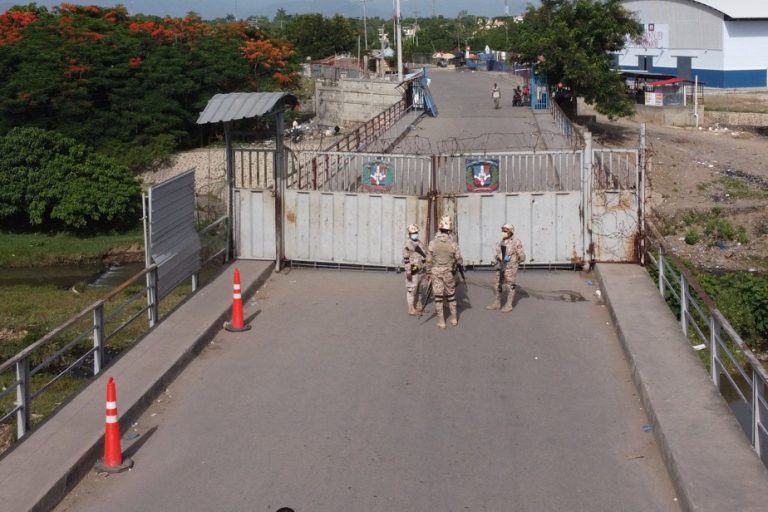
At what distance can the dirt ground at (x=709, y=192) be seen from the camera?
31828 mm

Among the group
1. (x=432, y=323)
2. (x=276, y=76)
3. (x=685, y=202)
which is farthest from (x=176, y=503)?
(x=276, y=76)

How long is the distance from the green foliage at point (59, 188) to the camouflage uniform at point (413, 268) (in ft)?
89.9

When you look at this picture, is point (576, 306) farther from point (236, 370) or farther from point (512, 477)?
point (512, 477)

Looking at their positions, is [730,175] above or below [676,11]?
below

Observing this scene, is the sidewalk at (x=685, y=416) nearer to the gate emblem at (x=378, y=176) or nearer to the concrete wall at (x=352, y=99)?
the gate emblem at (x=378, y=176)

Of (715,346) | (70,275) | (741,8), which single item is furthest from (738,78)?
Result: (715,346)

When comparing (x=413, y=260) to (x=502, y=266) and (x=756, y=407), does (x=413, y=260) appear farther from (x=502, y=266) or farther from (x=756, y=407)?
(x=756, y=407)

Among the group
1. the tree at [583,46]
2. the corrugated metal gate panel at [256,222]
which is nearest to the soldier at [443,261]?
the corrugated metal gate panel at [256,222]

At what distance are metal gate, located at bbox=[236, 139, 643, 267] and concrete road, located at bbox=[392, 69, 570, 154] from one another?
3625 millimetres

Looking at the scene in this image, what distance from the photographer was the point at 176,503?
8.52m

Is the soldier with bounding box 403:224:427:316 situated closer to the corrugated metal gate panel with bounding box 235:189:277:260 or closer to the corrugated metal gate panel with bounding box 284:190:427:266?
the corrugated metal gate panel with bounding box 284:190:427:266

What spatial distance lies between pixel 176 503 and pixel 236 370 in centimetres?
379

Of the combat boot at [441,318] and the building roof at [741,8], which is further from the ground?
the building roof at [741,8]

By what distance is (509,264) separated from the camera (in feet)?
46.5
